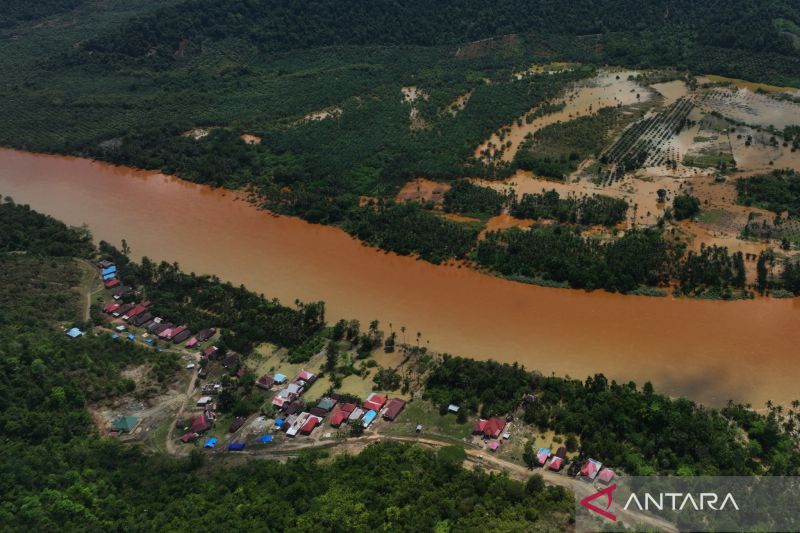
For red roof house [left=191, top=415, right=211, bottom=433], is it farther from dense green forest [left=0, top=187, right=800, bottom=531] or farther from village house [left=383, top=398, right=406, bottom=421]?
village house [left=383, top=398, right=406, bottom=421]

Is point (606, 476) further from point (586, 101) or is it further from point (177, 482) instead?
point (586, 101)

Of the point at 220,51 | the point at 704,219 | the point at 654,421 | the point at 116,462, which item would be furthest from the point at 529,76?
the point at 116,462

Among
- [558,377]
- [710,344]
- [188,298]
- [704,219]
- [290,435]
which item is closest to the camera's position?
[290,435]

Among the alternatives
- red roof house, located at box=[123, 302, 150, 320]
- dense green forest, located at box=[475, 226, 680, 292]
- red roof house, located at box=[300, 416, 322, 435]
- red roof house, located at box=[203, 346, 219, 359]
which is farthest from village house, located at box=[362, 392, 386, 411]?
red roof house, located at box=[123, 302, 150, 320]

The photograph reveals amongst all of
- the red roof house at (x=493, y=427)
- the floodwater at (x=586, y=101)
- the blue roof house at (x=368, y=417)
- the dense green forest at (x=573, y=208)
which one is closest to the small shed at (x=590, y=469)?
the red roof house at (x=493, y=427)

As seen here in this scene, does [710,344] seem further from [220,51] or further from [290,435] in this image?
[220,51]
